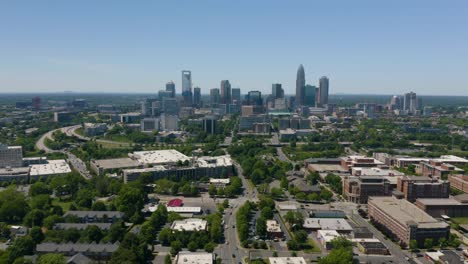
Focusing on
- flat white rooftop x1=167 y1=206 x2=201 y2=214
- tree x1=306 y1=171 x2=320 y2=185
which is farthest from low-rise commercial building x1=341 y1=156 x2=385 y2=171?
flat white rooftop x1=167 y1=206 x2=201 y2=214

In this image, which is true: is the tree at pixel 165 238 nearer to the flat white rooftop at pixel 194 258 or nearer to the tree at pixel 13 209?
→ the flat white rooftop at pixel 194 258

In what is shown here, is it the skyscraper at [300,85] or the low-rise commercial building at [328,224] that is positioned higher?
the skyscraper at [300,85]

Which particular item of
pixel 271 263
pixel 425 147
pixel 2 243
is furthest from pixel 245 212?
pixel 425 147

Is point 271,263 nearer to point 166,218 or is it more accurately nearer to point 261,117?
point 166,218

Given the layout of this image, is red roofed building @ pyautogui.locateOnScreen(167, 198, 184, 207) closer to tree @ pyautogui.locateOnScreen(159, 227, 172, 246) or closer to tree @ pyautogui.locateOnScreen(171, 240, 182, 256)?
tree @ pyautogui.locateOnScreen(159, 227, 172, 246)

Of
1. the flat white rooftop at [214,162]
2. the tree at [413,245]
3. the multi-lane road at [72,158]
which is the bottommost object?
the tree at [413,245]

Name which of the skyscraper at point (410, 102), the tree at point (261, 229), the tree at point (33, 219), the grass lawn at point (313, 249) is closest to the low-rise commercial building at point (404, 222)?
the grass lawn at point (313, 249)

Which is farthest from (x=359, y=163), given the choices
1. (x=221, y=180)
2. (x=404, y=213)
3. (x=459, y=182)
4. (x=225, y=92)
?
(x=225, y=92)
